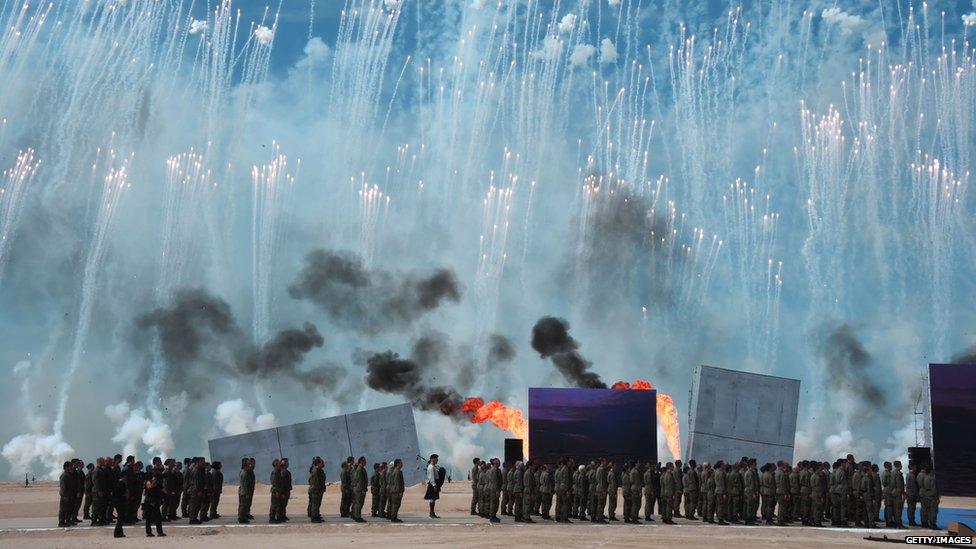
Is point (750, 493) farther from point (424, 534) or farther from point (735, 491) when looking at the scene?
point (424, 534)

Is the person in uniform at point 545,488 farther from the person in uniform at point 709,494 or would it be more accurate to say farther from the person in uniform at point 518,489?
the person in uniform at point 709,494

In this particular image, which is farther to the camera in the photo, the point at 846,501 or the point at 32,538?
the point at 846,501

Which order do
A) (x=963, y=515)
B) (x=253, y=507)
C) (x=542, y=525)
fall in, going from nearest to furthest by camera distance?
1. (x=542, y=525)
2. (x=963, y=515)
3. (x=253, y=507)

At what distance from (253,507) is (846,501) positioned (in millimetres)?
19848

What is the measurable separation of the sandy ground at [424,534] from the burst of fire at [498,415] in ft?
69.8

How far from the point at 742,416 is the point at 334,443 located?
16.7m

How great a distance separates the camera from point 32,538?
2211 centimetres

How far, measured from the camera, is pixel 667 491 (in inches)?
1038

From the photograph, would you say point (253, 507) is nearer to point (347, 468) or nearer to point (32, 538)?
point (347, 468)

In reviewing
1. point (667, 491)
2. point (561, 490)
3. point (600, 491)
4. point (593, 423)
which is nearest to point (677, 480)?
point (667, 491)

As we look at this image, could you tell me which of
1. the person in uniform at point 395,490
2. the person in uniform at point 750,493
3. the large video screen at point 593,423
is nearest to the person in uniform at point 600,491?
the person in uniform at point 750,493

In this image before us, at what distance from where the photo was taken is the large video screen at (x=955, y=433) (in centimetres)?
3528

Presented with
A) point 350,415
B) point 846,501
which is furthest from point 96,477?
point 846,501

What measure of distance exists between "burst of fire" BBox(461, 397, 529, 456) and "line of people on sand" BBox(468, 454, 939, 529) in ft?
72.3
